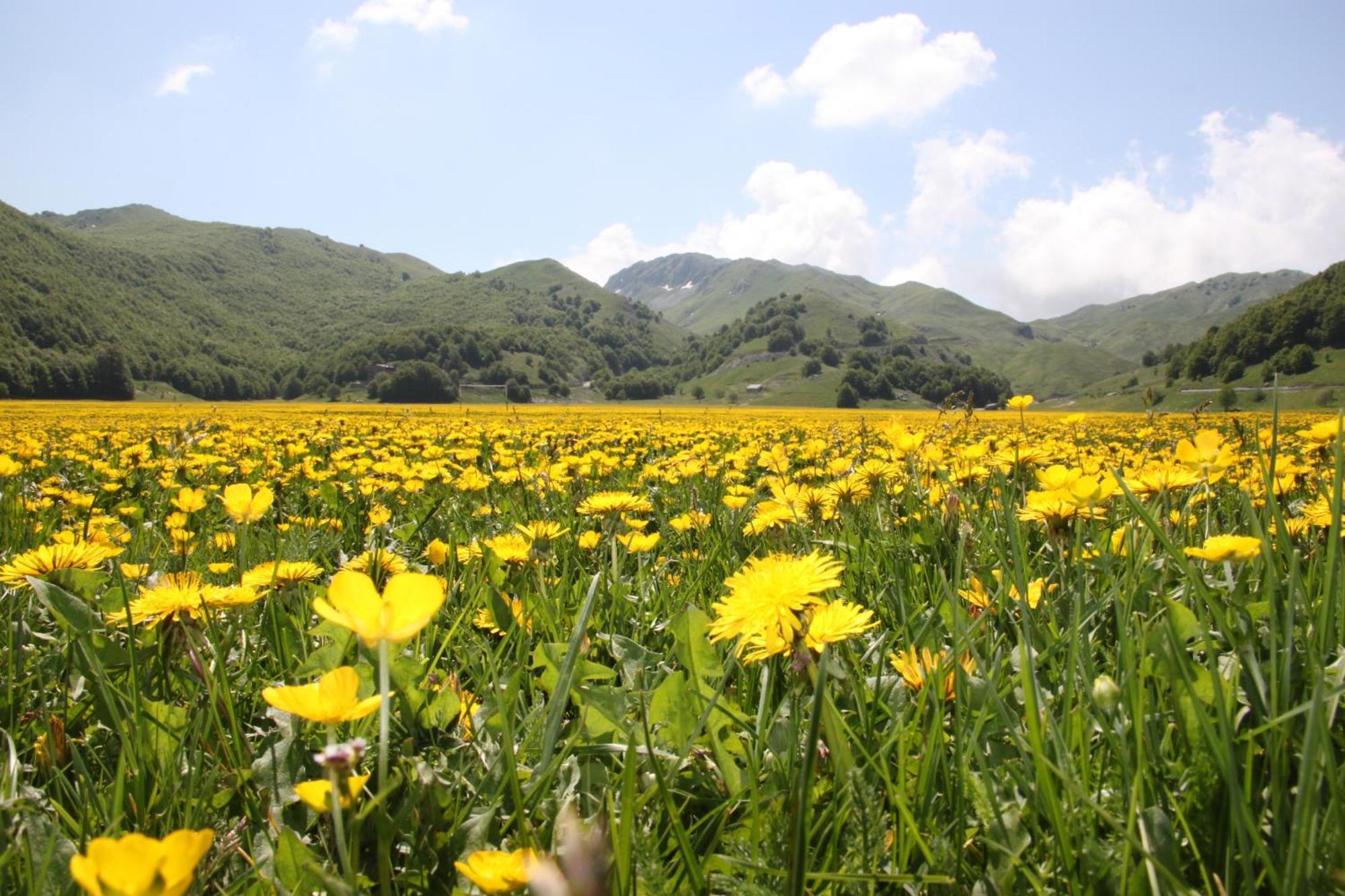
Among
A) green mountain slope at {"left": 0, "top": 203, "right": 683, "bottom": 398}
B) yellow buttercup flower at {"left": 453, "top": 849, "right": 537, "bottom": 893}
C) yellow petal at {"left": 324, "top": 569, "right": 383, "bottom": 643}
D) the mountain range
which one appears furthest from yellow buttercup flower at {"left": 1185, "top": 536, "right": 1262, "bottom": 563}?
the mountain range

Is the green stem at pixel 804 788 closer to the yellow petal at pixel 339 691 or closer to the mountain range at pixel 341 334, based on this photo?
the yellow petal at pixel 339 691

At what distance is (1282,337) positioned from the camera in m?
81.6

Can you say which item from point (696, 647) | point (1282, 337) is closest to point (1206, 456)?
point (696, 647)

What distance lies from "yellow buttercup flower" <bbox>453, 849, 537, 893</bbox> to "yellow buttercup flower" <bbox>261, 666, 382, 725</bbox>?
6.4 inches

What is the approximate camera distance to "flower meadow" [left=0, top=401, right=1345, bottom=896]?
0.68m

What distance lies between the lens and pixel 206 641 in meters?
1.43

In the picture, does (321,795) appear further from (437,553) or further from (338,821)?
(437,553)

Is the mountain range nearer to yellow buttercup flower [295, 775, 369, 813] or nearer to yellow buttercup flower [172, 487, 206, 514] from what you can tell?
yellow buttercup flower [172, 487, 206, 514]

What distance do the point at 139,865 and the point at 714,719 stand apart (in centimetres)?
79

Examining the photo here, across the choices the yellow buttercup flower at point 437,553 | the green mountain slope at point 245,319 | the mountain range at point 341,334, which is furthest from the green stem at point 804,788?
the mountain range at point 341,334

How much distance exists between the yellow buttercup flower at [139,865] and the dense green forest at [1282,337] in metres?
94.0

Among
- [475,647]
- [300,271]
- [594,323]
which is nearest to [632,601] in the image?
[475,647]

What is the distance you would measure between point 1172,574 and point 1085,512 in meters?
0.31

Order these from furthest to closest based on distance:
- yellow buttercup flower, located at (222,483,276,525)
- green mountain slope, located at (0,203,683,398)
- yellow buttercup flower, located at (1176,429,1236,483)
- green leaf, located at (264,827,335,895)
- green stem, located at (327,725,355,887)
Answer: green mountain slope, located at (0,203,683,398) → yellow buttercup flower, located at (1176,429,1236,483) → yellow buttercup flower, located at (222,483,276,525) → green leaf, located at (264,827,335,895) → green stem, located at (327,725,355,887)
